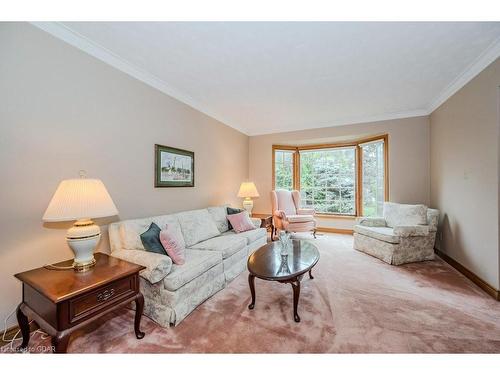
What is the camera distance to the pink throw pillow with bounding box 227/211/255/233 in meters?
3.37

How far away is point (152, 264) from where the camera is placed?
175 cm

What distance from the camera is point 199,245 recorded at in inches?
105

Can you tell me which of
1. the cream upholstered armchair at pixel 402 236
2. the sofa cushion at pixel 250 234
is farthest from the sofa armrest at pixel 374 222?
the sofa cushion at pixel 250 234

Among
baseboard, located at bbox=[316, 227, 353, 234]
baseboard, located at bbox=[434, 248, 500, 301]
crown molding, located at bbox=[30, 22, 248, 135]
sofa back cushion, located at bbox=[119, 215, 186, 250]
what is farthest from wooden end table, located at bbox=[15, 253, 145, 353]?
baseboard, located at bbox=[316, 227, 353, 234]

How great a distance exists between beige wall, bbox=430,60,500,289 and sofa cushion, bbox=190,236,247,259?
9.42 feet

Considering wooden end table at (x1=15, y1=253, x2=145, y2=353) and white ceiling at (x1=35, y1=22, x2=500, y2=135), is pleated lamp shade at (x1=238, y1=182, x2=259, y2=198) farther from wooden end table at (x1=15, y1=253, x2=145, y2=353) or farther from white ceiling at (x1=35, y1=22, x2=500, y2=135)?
wooden end table at (x1=15, y1=253, x2=145, y2=353)

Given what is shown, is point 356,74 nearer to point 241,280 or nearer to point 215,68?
point 215,68

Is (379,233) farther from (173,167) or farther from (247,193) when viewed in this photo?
(173,167)

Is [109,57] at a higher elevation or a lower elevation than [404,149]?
higher

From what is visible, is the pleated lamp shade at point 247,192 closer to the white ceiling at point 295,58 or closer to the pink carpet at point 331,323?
the white ceiling at point 295,58

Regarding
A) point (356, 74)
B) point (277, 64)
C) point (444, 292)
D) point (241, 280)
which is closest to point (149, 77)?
point (277, 64)

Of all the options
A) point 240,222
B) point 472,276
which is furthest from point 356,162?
point 240,222

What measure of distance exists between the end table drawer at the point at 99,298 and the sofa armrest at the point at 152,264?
0.13 metres

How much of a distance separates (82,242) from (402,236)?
3896 millimetres
